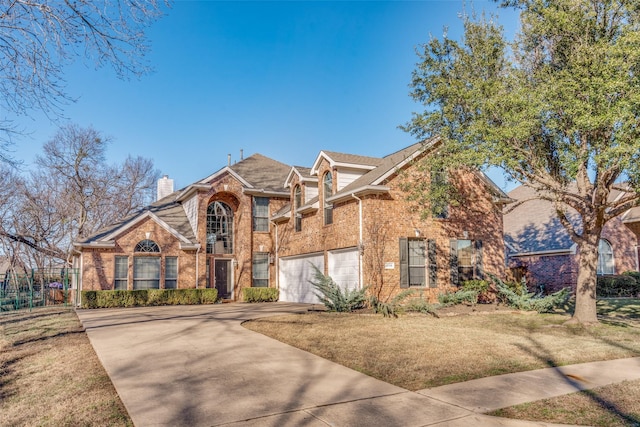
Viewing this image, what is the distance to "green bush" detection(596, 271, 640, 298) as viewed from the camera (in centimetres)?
2166

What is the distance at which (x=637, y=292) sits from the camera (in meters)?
21.8

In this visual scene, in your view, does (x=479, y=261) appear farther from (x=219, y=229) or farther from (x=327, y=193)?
(x=219, y=229)

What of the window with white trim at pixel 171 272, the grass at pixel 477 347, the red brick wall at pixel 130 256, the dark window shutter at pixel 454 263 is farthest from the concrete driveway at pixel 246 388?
the window with white trim at pixel 171 272

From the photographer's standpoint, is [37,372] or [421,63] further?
[421,63]

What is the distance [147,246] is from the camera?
851 inches

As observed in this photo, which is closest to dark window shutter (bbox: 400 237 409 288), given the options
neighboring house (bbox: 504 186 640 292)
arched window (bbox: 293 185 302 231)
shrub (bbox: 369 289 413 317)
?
shrub (bbox: 369 289 413 317)

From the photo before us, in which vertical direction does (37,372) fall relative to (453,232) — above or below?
below

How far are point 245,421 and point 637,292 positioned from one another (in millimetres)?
23419

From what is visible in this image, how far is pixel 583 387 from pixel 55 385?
7.25 meters

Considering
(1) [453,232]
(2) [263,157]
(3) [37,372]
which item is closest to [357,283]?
(1) [453,232]

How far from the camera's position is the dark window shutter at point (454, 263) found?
56.2 feet

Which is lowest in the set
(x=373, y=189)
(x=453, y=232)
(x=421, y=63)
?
(x=453, y=232)

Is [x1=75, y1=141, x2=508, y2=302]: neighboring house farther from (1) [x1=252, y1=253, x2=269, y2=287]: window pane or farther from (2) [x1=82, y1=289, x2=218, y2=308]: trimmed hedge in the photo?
(2) [x1=82, y1=289, x2=218, y2=308]: trimmed hedge

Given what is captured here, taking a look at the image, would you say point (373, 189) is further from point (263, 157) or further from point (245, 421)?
point (263, 157)
